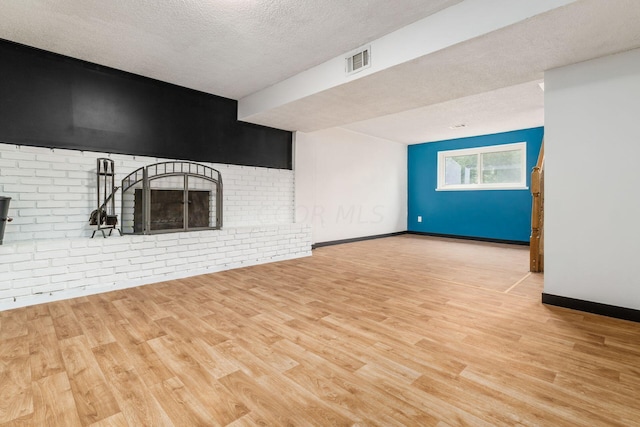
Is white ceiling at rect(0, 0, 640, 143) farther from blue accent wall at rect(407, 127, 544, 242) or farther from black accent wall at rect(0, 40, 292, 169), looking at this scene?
blue accent wall at rect(407, 127, 544, 242)

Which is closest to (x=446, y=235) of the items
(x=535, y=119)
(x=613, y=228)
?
(x=535, y=119)

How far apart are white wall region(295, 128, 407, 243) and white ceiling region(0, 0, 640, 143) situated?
71.8 inches

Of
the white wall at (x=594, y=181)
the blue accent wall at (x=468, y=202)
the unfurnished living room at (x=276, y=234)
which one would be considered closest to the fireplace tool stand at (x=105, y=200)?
the unfurnished living room at (x=276, y=234)

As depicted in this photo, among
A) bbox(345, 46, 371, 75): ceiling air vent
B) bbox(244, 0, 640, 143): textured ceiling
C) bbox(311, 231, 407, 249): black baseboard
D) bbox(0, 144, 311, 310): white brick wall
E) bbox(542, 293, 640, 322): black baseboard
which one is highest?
bbox(345, 46, 371, 75): ceiling air vent

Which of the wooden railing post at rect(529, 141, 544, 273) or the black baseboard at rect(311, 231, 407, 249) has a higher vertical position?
the wooden railing post at rect(529, 141, 544, 273)

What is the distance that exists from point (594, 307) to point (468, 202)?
16.0 ft

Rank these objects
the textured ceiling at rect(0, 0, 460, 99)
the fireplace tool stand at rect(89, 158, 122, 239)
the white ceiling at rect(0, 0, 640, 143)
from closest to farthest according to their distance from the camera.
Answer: the white ceiling at rect(0, 0, 640, 143) → the textured ceiling at rect(0, 0, 460, 99) → the fireplace tool stand at rect(89, 158, 122, 239)

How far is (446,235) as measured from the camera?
750 centimetres

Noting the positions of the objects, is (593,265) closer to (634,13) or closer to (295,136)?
(634,13)

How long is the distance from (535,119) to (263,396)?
255 inches

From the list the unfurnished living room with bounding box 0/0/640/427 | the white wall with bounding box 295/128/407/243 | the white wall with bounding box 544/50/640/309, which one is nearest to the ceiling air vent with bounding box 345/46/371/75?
the unfurnished living room with bounding box 0/0/640/427

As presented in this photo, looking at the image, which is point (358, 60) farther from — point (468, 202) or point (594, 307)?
point (468, 202)

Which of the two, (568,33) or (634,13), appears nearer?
(634,13)

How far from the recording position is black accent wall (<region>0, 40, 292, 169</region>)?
9.52 feet
